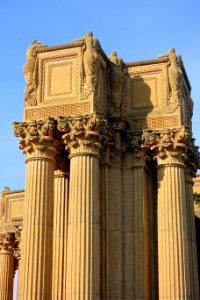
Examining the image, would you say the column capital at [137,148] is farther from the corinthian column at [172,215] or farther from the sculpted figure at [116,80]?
the sculpted figure at [116,80]

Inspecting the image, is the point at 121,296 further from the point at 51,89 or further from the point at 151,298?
the point at 51,89

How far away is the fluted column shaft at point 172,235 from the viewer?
1102 inches

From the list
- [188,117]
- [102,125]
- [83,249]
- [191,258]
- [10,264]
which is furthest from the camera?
[10,264]

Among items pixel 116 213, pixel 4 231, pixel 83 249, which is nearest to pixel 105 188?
pixel 116 213

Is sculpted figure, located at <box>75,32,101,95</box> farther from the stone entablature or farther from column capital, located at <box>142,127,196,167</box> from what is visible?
column capital, located at <box>142,127,196,167</box>

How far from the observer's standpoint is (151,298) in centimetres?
2995

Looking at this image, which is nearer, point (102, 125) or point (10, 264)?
point (102, 125)

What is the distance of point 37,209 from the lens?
28547mm

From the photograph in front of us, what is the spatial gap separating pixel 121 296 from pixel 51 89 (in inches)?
A: 377

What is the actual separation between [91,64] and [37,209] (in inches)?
265

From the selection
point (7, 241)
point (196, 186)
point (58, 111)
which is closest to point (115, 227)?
point (58, 111)

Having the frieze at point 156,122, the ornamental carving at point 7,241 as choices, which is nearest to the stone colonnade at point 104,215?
the frieze at point 156,122

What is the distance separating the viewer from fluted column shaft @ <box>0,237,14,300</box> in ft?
152

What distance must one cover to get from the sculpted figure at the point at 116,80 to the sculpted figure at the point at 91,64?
167 cm
